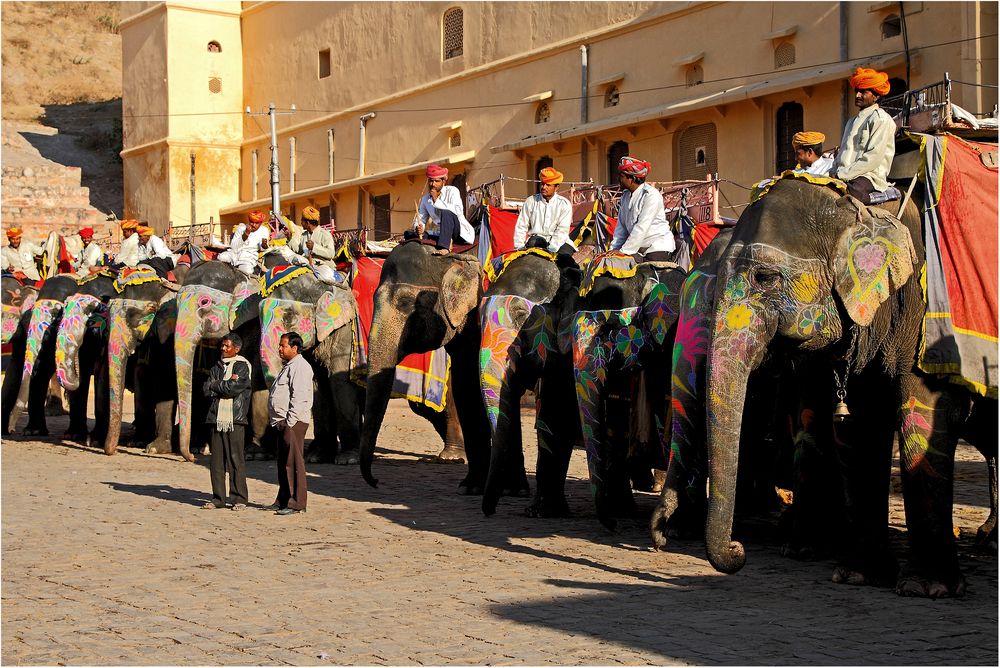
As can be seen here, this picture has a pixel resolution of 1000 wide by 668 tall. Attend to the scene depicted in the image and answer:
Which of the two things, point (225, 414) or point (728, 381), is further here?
point (225, 414)

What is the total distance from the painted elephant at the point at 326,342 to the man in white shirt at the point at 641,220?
564cm

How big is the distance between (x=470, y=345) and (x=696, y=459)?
4662mm

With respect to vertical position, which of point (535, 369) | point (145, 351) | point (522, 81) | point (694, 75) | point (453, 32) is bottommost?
point (535, 369)

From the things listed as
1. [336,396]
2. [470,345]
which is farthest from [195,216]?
[470,345]

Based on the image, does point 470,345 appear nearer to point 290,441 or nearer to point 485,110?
point 290,441

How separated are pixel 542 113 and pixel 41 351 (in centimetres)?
2169

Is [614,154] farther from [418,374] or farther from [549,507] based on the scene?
[549,507]

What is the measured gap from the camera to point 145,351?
1769cm

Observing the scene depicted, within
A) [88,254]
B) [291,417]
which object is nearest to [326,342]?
[291,417]

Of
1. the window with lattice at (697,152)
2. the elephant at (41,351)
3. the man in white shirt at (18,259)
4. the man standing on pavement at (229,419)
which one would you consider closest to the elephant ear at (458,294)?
the man standing on pavement at (229,419)

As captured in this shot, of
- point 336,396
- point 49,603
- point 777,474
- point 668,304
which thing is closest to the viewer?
point 49,603

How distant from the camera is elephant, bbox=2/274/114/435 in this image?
763 inches

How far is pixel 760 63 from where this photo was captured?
3127 centimetres

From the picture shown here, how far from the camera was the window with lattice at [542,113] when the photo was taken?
38.5 m
